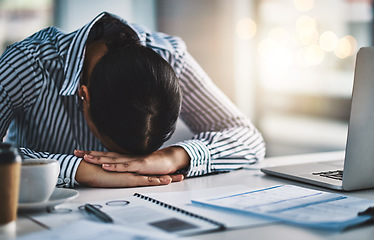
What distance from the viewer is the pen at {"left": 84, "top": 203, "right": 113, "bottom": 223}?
798 millimetres

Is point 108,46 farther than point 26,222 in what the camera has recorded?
Yes

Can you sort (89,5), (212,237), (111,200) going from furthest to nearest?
1. (89,5)
2. (111,200)
3. (212,237)

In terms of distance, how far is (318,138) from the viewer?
471 cm

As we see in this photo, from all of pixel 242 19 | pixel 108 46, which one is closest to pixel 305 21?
pixel 242 19

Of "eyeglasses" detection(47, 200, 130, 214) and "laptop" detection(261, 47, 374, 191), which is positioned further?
"laptop" detection(261, 47, 374, 191)

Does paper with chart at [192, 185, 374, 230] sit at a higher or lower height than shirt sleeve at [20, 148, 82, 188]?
higher

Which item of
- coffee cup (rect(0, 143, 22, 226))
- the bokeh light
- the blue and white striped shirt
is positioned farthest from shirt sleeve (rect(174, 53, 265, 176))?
the bokeh light

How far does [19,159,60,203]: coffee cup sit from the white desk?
1.7 inches

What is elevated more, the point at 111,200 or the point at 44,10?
the point at 44,10

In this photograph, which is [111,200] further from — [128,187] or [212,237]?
[212,237]

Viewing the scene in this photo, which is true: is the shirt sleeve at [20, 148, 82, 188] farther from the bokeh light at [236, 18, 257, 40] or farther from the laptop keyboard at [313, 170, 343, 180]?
the bokeh light at [236, 18, 257, 40]

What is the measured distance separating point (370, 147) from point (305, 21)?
4.01 metres

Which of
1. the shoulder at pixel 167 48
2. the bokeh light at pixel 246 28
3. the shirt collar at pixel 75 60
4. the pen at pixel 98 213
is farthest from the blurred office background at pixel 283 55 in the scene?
the pen at pixel 98 213

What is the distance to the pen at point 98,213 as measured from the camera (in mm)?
798
